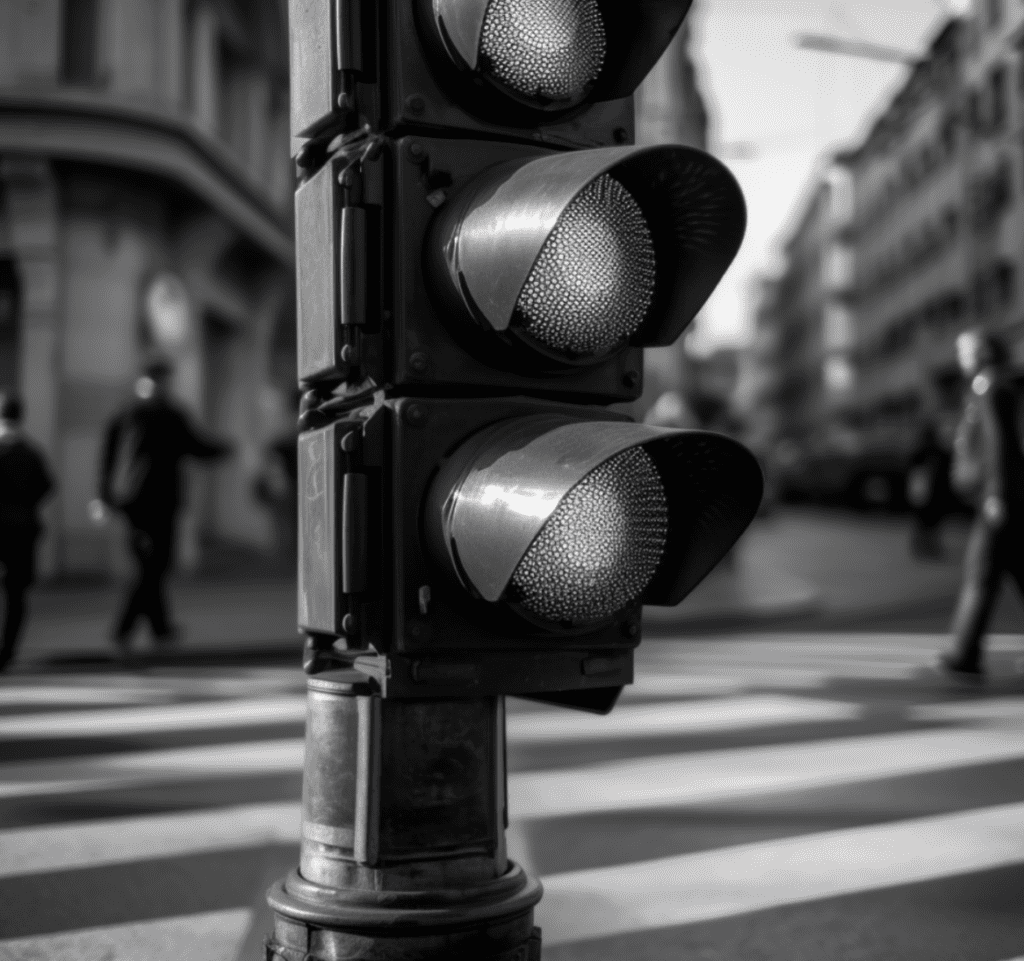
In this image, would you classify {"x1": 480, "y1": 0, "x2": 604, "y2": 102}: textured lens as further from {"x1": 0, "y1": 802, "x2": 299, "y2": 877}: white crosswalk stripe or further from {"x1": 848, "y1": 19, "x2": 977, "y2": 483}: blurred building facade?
{"x1": 848, "y1": 19, "x2": 977, "y2": 483}: blurred building facade

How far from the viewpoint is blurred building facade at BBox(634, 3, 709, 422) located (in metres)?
38.0

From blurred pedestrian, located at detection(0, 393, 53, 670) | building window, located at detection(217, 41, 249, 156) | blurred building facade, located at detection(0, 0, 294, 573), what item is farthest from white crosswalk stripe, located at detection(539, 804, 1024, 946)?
building window, located at detection(217, 41, 249, 156)

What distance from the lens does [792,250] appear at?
91500 millimetres

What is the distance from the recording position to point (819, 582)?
16.7 metres

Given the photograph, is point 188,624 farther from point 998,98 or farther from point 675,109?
point 675,109

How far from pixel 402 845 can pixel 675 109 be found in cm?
5303

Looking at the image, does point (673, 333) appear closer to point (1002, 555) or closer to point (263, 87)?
point (1002, 555)

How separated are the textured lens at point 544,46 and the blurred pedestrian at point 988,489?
6.15 meters

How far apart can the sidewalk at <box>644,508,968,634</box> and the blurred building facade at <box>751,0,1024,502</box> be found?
249cm

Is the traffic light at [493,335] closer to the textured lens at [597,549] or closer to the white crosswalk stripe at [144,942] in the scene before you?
the textured lens at [597,549]

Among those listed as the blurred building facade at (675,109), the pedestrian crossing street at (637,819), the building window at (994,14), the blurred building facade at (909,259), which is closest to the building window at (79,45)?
the pedestrian crossing street at (637,819)

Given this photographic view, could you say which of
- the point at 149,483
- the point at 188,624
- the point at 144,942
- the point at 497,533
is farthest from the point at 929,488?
the point at 497,533

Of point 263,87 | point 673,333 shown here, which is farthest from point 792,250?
point 673,333

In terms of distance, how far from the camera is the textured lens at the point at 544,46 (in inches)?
81.1
